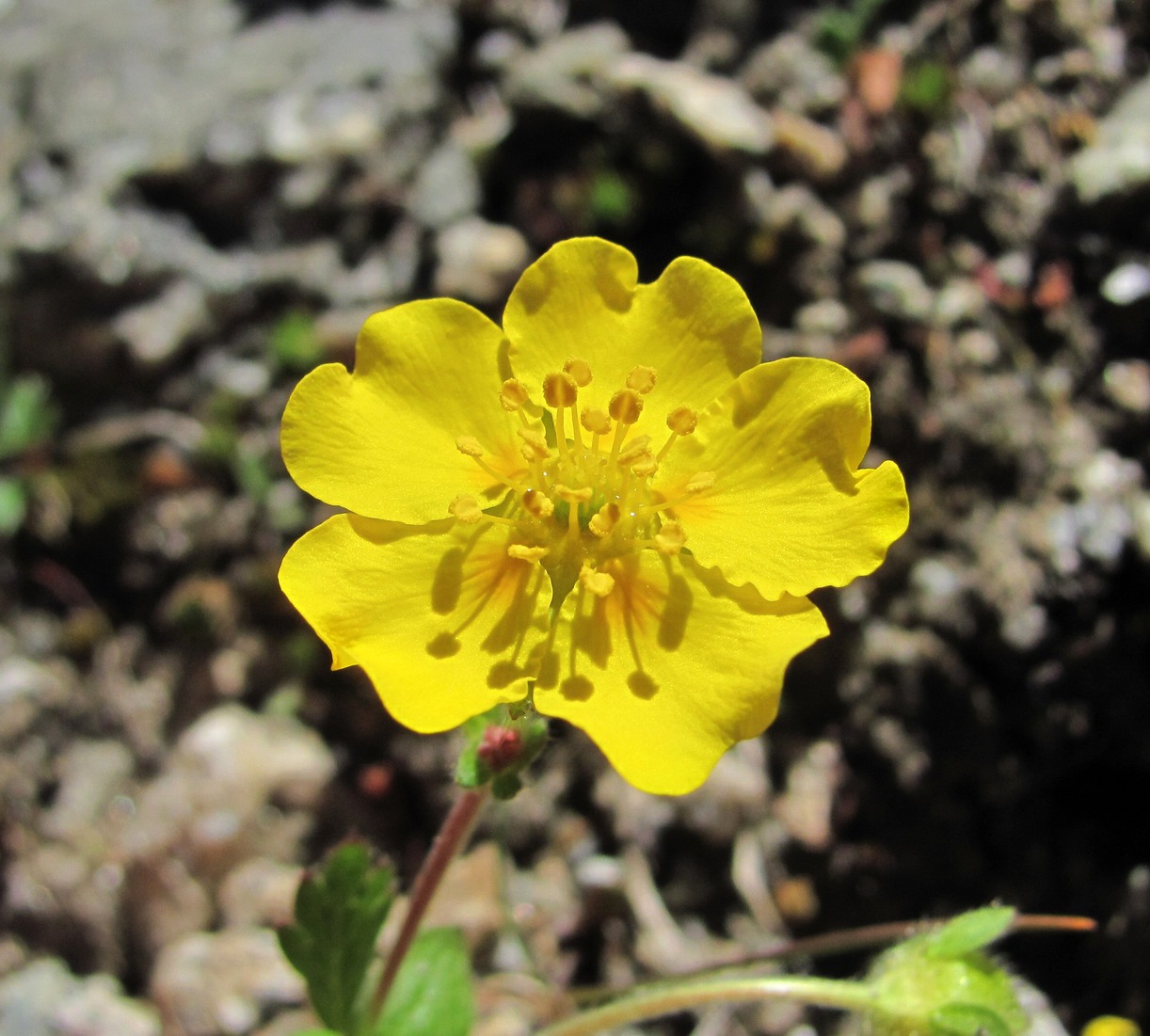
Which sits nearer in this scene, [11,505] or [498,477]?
[498,477]

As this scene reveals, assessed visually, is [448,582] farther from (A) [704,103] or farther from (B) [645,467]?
(A) [704,103]

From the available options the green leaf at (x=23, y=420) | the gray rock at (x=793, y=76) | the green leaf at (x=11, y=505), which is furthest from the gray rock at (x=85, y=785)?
the gray rock at (x=793, y=76)

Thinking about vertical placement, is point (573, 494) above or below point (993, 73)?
below

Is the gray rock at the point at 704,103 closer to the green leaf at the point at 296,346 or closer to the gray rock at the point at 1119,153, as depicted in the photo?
the gray rock at the point at 1119,153

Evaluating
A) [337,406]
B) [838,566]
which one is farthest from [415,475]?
[838,566]

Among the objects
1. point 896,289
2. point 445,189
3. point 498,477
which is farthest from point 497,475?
point 445,189

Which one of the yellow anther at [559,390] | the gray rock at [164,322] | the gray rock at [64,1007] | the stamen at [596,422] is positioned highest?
the yellow anther at [559,390]
